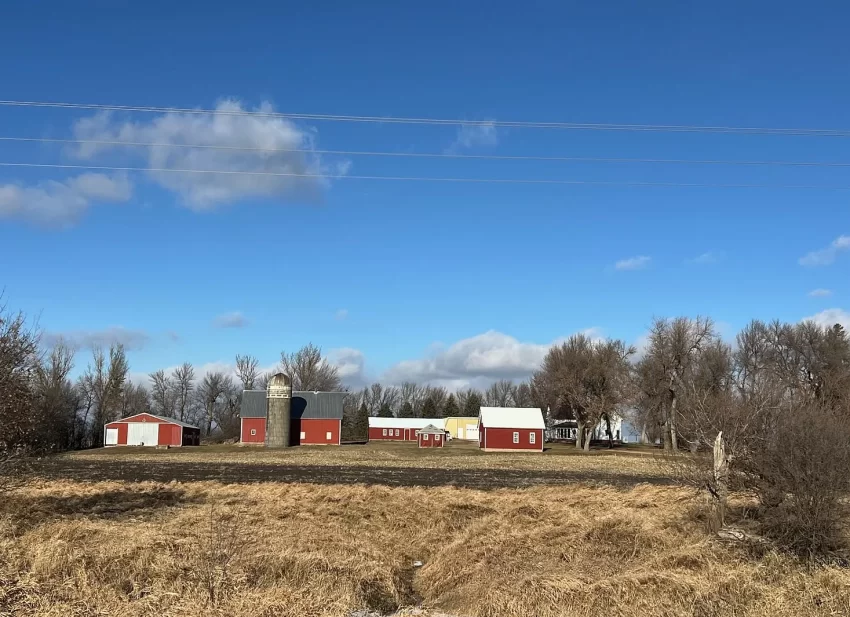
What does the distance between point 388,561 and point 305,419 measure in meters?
59.7

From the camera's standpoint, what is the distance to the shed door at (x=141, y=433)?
7381 centimetres

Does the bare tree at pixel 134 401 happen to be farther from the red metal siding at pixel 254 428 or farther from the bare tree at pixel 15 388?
the bare tree at pixel 15 388

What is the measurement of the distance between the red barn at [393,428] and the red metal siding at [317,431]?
1301 inches

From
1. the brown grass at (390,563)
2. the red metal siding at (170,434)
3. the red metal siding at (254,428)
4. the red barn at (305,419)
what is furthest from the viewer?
the red metal siding at (170,434)

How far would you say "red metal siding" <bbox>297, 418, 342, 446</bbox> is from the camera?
71562mm

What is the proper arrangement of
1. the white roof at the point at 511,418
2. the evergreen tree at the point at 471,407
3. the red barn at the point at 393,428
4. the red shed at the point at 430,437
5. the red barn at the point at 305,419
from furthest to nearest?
the evergreen tree at the point at 471,407 < the red barn at the point at 393,428 < the red shed at the point at 430,437 < the red barn at the point at 305,419 < the white roof at the point at 511,418

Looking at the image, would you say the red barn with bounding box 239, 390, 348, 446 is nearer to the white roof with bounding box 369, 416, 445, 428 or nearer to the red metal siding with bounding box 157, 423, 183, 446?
the red metal siding with bounding box 157, 423, 183, 446

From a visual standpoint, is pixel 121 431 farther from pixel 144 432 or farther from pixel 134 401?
pixel 134 401

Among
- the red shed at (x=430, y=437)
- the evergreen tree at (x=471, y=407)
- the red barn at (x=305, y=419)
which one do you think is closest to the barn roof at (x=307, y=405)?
the red barn at (x=305, y=419)

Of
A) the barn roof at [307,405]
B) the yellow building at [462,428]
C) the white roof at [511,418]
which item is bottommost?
the yellow building at [462,428]

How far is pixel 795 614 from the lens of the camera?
9289 mm

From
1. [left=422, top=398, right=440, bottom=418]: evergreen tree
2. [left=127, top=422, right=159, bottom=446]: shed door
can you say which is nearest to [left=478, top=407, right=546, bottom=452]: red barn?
[left=127, top=422, right=159, bottom=446]: shed door

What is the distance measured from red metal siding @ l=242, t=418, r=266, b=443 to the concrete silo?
5.67 m

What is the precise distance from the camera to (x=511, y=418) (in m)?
70.6
